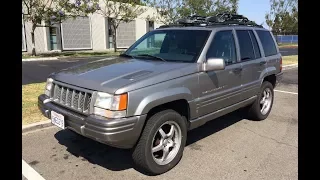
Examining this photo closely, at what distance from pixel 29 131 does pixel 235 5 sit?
29.8 metres

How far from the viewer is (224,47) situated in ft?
14.4

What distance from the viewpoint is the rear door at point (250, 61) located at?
15.5ft

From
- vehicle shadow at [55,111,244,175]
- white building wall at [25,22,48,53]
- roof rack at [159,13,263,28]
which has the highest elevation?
white building wall at [25,22,48,53]

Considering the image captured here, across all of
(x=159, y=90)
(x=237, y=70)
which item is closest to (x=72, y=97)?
(x=159, y=90)

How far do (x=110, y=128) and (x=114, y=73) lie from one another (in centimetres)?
78

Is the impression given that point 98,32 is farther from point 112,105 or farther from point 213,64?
point 112,105

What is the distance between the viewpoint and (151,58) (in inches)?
161

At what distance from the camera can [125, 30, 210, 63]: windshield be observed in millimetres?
3988

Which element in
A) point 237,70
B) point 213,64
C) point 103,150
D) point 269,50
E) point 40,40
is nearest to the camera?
point 213,64

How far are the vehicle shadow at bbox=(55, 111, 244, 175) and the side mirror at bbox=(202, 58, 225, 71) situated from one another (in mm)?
1291

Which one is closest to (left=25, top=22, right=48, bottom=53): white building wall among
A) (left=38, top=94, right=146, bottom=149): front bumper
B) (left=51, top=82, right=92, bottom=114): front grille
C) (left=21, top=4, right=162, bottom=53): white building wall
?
(left=21, top=4, right=162, bottom=53): white building wall

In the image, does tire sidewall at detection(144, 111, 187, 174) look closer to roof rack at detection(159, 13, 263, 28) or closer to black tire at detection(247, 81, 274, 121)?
roof rack at detection(159, 13, 263, 28)

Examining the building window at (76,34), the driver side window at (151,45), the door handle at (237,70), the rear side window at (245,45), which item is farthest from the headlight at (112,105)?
the building window at (76,34)
